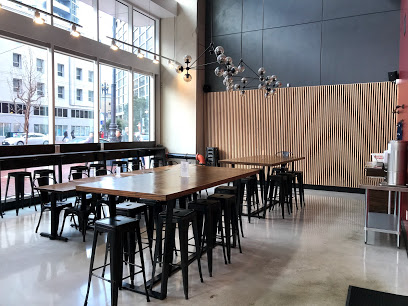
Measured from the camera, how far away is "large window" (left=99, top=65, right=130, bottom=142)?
883 cm

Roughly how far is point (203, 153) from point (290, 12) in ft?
16.0

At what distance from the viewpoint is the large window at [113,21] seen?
862 centimetres

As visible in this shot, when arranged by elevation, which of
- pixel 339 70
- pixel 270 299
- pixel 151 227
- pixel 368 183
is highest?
pixel 339 70

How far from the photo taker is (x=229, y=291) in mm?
3068

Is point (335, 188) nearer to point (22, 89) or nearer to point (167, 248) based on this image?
point (167, 248)

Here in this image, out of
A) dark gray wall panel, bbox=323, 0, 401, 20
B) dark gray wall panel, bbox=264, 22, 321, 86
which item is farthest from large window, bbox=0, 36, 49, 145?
dark gray wall panel, bbox=323, 0, 401, 20

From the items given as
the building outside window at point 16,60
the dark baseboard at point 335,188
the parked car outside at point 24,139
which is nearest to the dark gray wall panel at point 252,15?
the dark baseboard at point 335,188

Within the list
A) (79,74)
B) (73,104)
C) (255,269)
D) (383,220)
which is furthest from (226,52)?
(255,269)

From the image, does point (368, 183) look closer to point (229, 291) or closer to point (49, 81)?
point (229, 291)

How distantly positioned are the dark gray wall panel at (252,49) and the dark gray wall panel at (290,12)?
427 millimetres

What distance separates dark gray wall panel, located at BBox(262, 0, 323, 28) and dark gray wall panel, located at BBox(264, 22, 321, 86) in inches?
6.5

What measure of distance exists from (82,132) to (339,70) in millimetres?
6714

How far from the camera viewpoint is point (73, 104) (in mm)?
7859

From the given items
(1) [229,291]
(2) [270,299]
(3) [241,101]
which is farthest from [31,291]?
(3) [241,101]
